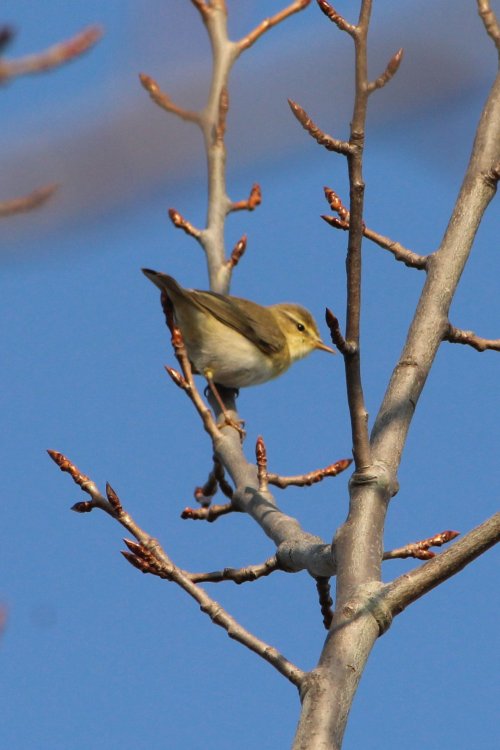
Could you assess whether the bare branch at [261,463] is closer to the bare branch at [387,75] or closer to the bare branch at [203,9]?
the bare branch at [387,75]

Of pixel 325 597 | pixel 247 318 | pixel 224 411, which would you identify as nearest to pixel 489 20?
pixel 325 597

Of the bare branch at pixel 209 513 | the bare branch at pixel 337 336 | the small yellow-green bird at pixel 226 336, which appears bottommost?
the bare branch at pixel 337 336

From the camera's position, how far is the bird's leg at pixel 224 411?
5.22 metres

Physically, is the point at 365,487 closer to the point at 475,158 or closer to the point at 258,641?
the point at 258,641

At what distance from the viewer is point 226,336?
21.8 ft

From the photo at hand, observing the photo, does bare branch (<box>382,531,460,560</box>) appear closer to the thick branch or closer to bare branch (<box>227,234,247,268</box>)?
the thick branch

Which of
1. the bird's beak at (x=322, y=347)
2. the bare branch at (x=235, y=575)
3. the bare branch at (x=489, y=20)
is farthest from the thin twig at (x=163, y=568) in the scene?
the bird's beak at (x=322, y=347)

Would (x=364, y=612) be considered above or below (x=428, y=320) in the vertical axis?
below

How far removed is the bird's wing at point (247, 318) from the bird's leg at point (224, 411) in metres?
0.43

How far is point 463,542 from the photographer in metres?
2.38

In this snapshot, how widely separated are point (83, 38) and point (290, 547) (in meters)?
1.71

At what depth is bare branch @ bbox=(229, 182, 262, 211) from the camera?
550cm

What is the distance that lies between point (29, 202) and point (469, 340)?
226 cm

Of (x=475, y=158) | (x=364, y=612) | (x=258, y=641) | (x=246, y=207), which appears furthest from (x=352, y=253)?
(x=246, y=207)
